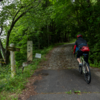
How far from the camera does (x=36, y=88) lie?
370 cm

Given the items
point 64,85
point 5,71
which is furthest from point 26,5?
point 64,85

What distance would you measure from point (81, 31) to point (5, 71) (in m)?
9.07

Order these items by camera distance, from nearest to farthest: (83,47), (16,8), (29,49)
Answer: (83,47) → (29,49) → (16,8)

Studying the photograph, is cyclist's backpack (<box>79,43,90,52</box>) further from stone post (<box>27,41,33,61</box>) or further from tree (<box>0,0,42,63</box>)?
tree (<box>0,0,42,63</box>)

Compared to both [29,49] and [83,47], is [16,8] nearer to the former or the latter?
[29,49]

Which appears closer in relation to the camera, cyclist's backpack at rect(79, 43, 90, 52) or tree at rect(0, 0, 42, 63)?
cyclist's backpack at rect(79, 43, 90, 52)

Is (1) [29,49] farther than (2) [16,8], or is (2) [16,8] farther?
(2) [16,8]

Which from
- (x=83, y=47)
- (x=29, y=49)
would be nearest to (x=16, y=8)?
(x=29, y=49)

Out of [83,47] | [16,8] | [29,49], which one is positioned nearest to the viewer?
[83,47]

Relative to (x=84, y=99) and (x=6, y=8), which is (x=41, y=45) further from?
(x=84, y=99)

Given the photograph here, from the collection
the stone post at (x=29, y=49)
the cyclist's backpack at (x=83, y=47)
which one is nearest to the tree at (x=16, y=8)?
the stone post at (x=29, y=49)

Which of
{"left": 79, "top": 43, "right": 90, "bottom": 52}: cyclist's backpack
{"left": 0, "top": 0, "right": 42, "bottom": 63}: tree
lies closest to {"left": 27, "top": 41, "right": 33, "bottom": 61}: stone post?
{"left": 0, "top": 0, "right": 42, "bottom": 63}: tree

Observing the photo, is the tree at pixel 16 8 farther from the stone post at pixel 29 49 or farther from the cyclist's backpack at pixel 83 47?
the cyclist's backpack at pixel 83 47

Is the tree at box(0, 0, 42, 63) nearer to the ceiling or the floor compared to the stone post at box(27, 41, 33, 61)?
nearer to the ceiling
